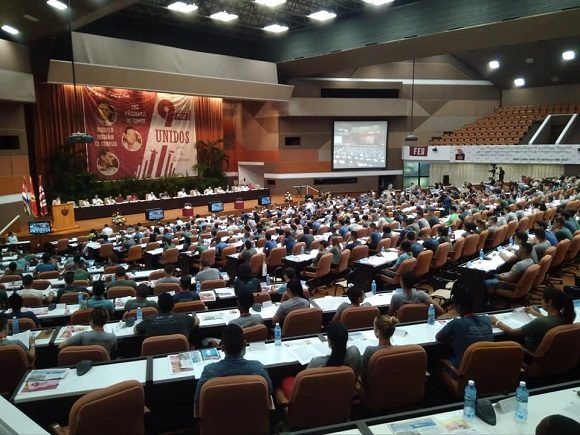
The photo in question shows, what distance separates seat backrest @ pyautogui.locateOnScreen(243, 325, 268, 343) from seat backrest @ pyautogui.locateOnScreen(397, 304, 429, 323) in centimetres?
166

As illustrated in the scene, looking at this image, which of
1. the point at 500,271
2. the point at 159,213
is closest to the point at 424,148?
the point at 159,213

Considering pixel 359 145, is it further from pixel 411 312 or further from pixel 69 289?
pixel 411 312

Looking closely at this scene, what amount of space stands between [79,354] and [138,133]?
1904 cm

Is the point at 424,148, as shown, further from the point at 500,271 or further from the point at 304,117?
the point at 500,271

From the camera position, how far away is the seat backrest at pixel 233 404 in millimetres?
3041

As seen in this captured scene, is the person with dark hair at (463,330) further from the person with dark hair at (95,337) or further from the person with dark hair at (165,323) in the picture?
the person with dark hair at (95,337)

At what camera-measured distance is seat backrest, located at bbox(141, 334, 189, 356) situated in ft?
14.0

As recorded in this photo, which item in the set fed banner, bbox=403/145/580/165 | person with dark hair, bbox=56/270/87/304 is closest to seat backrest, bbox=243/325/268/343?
person with dark hair, bbox=56/270/87/304

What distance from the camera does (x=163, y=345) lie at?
4.29 meters

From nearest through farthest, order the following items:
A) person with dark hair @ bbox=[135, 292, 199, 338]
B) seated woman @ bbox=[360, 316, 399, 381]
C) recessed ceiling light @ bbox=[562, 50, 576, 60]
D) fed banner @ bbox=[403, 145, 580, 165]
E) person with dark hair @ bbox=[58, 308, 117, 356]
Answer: seated woman @ bbox=[360, 316, 399, 381] < person with dark hair @ bbox=[58, 308, 117, 356] < person with dark hair @ bbox=[135, 292, 199, 338] < fed banner @ bbox=[403, 145, 580, 165] < recessed ceiling light @ bbox=[562, 50, 576, 60]

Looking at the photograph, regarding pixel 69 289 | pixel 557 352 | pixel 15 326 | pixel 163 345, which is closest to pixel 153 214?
pixel 69 289

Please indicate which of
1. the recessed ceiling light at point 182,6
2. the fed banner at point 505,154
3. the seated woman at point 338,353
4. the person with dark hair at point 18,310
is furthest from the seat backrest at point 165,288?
the fed banner at point 505,154

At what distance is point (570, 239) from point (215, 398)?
8.42 metres

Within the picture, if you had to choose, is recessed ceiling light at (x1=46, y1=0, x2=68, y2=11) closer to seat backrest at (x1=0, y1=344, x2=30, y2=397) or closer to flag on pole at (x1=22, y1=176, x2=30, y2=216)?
flag on pole at (x1=22, y1=176, x2=30, y2=216)
